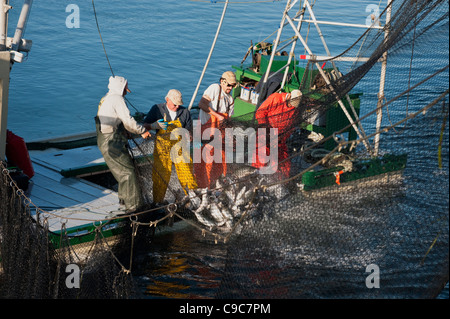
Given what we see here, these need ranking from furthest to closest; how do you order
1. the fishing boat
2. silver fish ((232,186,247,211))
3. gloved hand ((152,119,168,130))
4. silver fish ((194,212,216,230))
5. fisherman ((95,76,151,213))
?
1. gloved hand ((152,119,168,130))
2. silver fish ((194,212,216,230))
3. fisherman ((95,76,151,213))
4. silver fish ((232,186,247,211))
5. the fishing boat

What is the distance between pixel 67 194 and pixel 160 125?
1.78 m

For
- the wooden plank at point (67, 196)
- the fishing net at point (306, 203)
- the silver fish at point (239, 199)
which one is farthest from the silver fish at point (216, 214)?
the wooden plank at point (67, 196)

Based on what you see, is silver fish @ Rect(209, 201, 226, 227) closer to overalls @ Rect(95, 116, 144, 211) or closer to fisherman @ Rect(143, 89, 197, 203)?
fisherman @ Rect(143, 89, 197, 203)

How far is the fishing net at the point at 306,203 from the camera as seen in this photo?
553cm

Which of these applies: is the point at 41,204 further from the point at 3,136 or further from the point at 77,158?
the point at 77,158

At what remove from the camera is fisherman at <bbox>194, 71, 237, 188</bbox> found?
26.2 ft

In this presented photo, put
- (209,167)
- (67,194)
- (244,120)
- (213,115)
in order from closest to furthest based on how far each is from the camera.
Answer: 1. (244,120)
2. (209,167)
3. (67,194)
4. (213,115)

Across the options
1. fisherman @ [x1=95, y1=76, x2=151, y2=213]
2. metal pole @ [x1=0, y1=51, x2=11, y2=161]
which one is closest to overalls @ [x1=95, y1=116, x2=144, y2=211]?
fisherman @ [x1=95, y1=76, x2=151, y2=213]

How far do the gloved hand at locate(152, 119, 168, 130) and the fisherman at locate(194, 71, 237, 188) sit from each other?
1.60 feet

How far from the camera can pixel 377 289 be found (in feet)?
18.7

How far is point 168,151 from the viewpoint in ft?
26.0

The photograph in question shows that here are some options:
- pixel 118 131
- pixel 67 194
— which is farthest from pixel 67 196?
pixel 118 131

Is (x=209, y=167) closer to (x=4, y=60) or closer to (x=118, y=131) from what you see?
(x=118, y=131)
